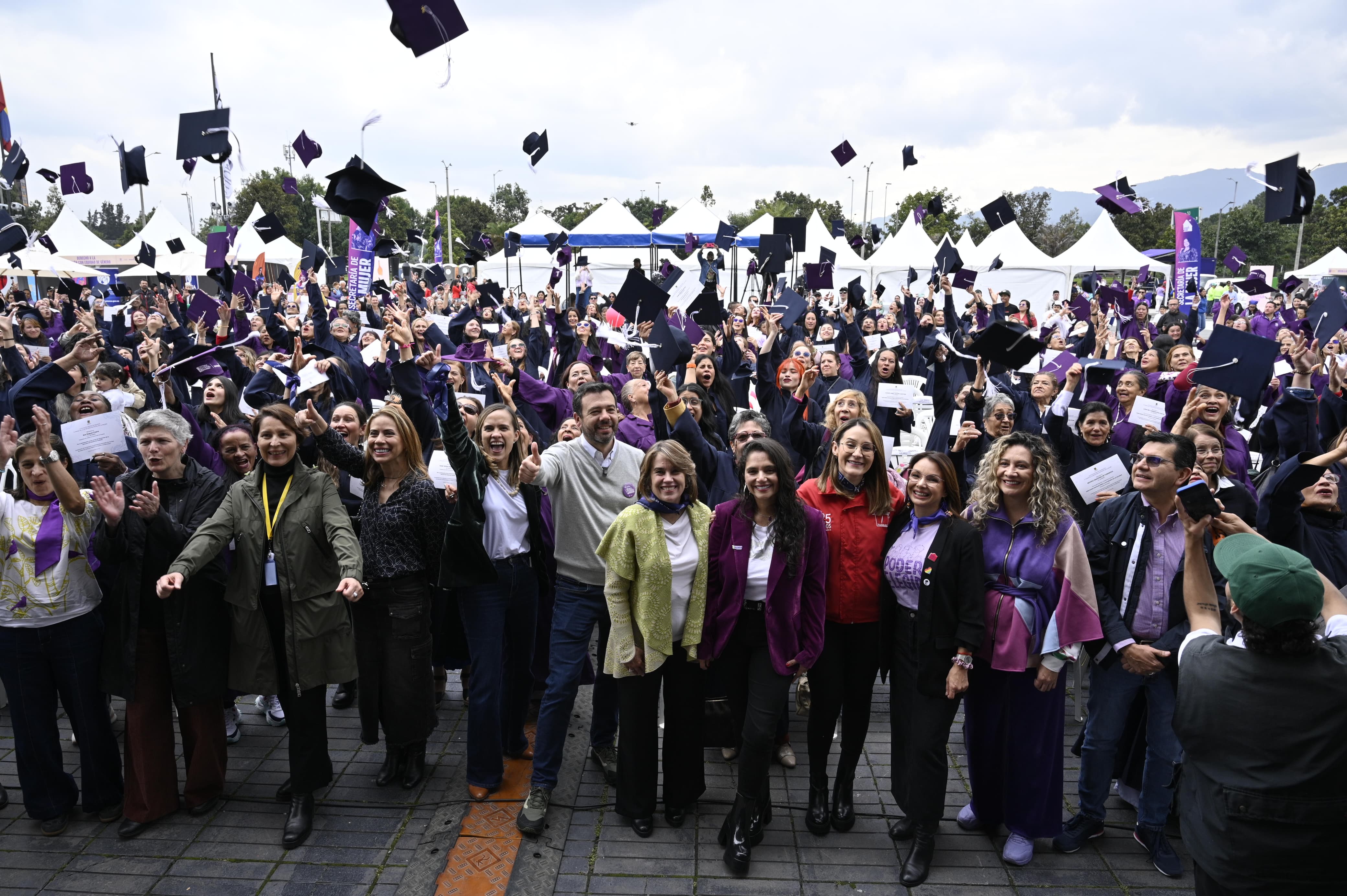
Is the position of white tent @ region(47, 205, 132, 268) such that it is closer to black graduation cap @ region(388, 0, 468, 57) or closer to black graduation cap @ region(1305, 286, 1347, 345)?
black graduation cap @ region(388, 0, 468, 57)

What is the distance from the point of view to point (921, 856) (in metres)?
3.71

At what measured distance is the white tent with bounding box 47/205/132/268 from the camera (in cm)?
2972

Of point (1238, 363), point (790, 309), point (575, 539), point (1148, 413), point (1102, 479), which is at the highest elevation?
point (790, 309)

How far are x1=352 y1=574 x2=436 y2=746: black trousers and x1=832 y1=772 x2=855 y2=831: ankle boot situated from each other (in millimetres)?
2095

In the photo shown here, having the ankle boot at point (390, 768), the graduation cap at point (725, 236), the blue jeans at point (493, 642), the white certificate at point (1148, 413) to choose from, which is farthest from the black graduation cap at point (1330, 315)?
the graduation cap at point (725, 236)

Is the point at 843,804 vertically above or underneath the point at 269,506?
underneath

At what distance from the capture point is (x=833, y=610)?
388 cm

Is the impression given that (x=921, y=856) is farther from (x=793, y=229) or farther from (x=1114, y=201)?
(x=1114, y=201)

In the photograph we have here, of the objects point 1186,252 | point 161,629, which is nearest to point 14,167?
point 161,629

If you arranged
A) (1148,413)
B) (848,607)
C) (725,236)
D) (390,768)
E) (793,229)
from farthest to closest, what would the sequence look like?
1. (725,236)
2. (793,229)
3. (1148,413)
4. (390,768)
5. (848,607)

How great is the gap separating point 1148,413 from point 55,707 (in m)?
6.54

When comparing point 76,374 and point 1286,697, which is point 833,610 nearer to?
point 1286,697

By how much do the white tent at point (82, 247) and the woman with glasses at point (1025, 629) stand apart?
3409 cm

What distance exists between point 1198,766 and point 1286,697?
0.36 metres
